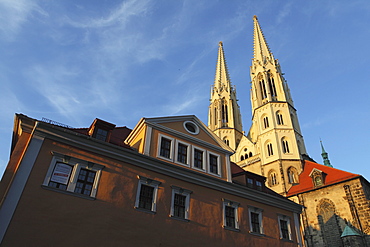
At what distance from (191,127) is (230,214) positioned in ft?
20.2

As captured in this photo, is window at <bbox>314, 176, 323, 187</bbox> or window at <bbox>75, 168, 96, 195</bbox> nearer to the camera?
window at <bbox>75, 168, 96, 195</bbox>

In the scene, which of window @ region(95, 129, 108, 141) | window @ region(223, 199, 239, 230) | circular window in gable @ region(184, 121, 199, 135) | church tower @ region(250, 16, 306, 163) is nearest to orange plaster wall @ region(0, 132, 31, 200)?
window @ region(95, 129, 108, 141)

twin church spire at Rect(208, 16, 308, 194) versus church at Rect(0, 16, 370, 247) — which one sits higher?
twin church spire at Rect(208, 16, 308, 194)

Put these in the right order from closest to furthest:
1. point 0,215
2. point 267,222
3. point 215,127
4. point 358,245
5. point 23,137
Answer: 1. point 0,215
2. point 23,137
3. point 267,222
4. point 358,245
5. point 215,127

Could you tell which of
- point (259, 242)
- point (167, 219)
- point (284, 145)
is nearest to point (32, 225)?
point (167, 219)

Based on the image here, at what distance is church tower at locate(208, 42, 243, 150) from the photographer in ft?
178

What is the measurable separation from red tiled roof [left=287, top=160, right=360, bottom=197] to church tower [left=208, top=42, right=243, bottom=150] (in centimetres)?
1677

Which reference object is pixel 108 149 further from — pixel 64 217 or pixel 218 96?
pixel 218 96

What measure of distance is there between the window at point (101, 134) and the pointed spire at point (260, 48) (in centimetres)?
4362

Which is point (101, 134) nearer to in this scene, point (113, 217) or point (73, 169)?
point (73, 169)

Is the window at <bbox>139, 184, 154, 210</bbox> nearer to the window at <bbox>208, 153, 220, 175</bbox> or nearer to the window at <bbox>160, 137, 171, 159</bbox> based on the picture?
the window at <bbox>160, 137, 171, 159</bbox>

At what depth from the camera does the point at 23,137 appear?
42.6 feet

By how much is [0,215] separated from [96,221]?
11.9 ft

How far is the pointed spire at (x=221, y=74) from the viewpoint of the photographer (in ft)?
209
